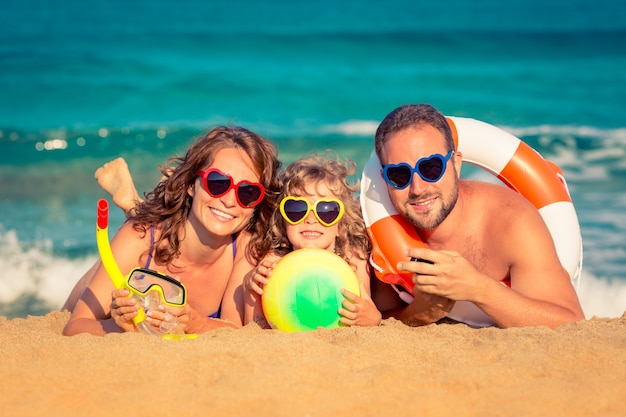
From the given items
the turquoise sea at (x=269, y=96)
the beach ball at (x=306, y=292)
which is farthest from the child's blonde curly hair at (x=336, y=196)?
the turquoise sea at (x=269, y=96)

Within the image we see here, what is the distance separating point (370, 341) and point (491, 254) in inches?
50.3

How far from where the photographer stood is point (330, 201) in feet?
16.0

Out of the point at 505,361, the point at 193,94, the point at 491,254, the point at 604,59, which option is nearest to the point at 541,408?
the point at 505,361

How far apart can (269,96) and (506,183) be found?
12.2 m

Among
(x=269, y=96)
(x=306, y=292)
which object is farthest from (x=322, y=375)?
(x=269, y=96)

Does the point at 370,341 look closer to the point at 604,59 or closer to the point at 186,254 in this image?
the point at 186,254

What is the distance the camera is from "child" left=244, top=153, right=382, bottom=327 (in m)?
4.71

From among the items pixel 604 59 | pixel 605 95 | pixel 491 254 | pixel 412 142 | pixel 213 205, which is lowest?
pixel 491 254

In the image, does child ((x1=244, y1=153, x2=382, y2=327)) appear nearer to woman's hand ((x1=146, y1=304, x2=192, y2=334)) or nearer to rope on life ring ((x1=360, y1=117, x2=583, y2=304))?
rope on life ring ((x1=360, y1=117, x2=583, y2=304))

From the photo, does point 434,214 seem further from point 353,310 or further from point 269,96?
point 269,96

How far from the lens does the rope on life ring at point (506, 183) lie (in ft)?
16.8

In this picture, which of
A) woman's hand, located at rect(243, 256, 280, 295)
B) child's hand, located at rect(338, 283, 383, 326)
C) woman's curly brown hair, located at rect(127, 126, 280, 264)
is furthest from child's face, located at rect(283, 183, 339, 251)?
child's hand, located at rect(338, 283, 383, 326)

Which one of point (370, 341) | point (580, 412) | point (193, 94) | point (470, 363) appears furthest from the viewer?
point (193, 94)

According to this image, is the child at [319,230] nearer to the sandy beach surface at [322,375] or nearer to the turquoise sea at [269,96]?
the sandy beach surface at [322,375]
